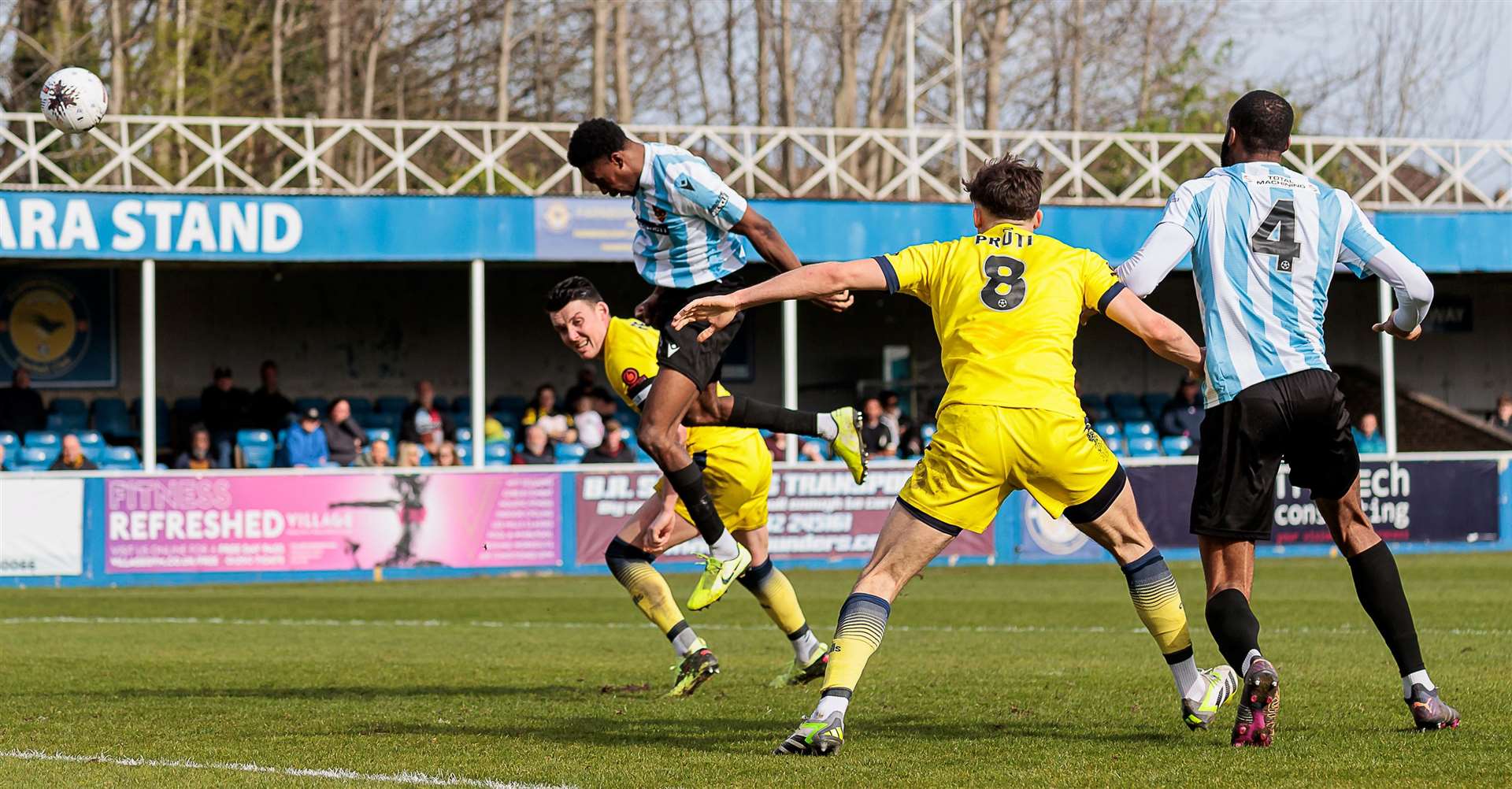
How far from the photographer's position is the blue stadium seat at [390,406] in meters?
24.8

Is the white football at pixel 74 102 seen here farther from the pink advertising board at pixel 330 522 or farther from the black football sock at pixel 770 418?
the pink advertising board at pixel 330 522

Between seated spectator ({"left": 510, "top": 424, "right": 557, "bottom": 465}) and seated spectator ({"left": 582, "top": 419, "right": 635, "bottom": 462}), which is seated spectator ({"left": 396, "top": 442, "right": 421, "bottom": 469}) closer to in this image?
seated spectator ({"left": 510, "top": 424, "right": 557, "bottom": 465})

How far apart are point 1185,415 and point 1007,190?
733 inches

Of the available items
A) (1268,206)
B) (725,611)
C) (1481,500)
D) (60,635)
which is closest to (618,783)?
(1268,206)

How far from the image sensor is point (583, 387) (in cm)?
2258

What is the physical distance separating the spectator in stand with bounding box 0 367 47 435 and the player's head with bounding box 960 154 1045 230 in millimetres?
18089

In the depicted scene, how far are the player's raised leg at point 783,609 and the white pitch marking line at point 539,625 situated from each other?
11.0 ft

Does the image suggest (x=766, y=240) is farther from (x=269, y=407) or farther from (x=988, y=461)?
(x=269, y=407)

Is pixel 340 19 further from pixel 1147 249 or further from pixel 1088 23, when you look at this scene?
pixel 1147 249

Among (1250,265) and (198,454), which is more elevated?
(1250,265)

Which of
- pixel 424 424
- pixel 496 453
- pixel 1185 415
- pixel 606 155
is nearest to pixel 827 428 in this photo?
pixel 606 155

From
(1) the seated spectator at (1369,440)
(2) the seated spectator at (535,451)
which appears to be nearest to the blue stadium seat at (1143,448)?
(1) the seated spectator at (1369,440)

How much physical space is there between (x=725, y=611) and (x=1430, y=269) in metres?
13.9

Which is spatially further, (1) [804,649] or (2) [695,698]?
(1) [804,649]
